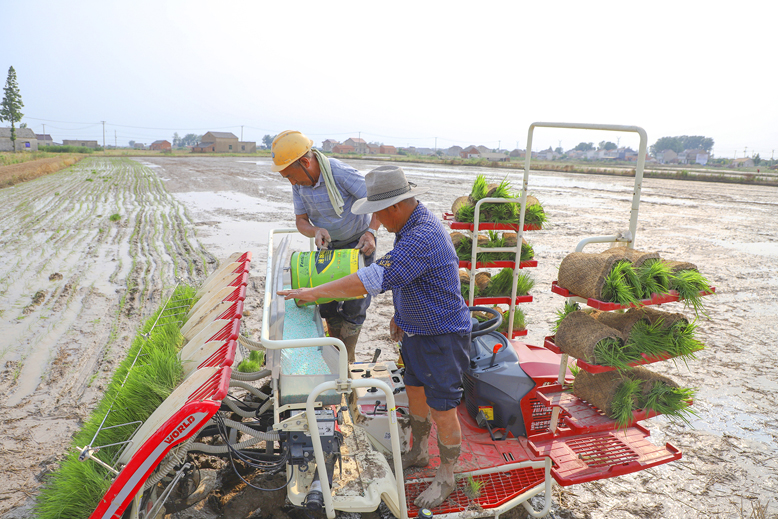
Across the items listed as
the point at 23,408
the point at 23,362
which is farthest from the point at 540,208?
the point at 23,362

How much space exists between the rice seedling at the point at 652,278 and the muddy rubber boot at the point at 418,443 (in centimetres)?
165

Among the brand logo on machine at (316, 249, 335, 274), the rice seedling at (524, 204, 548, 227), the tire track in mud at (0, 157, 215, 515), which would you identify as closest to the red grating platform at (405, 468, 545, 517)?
the brand logo on machine at (316, 249, 335, 274)

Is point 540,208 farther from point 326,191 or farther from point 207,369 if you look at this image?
point 207,369

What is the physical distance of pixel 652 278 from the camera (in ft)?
9.78

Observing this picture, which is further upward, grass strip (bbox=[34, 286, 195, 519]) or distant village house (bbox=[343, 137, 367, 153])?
distant village house (bbox=[343, 137, 367, 153])

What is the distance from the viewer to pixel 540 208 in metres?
4.94

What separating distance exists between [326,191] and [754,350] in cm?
612

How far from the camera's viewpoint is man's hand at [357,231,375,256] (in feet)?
12.9

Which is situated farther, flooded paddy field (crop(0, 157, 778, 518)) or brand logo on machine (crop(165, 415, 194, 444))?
flooded paddy field (crop(0, 157, 778, 518))

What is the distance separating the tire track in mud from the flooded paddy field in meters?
0.02

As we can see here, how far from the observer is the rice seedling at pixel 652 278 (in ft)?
9.68

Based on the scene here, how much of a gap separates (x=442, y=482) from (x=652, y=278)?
1.87m

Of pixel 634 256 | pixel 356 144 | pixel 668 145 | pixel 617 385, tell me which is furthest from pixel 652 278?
pixel 668 145

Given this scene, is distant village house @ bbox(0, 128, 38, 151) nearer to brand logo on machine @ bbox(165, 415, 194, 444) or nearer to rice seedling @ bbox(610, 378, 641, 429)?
brand logo on machine @ bbox(165, 415, 194, 444)
